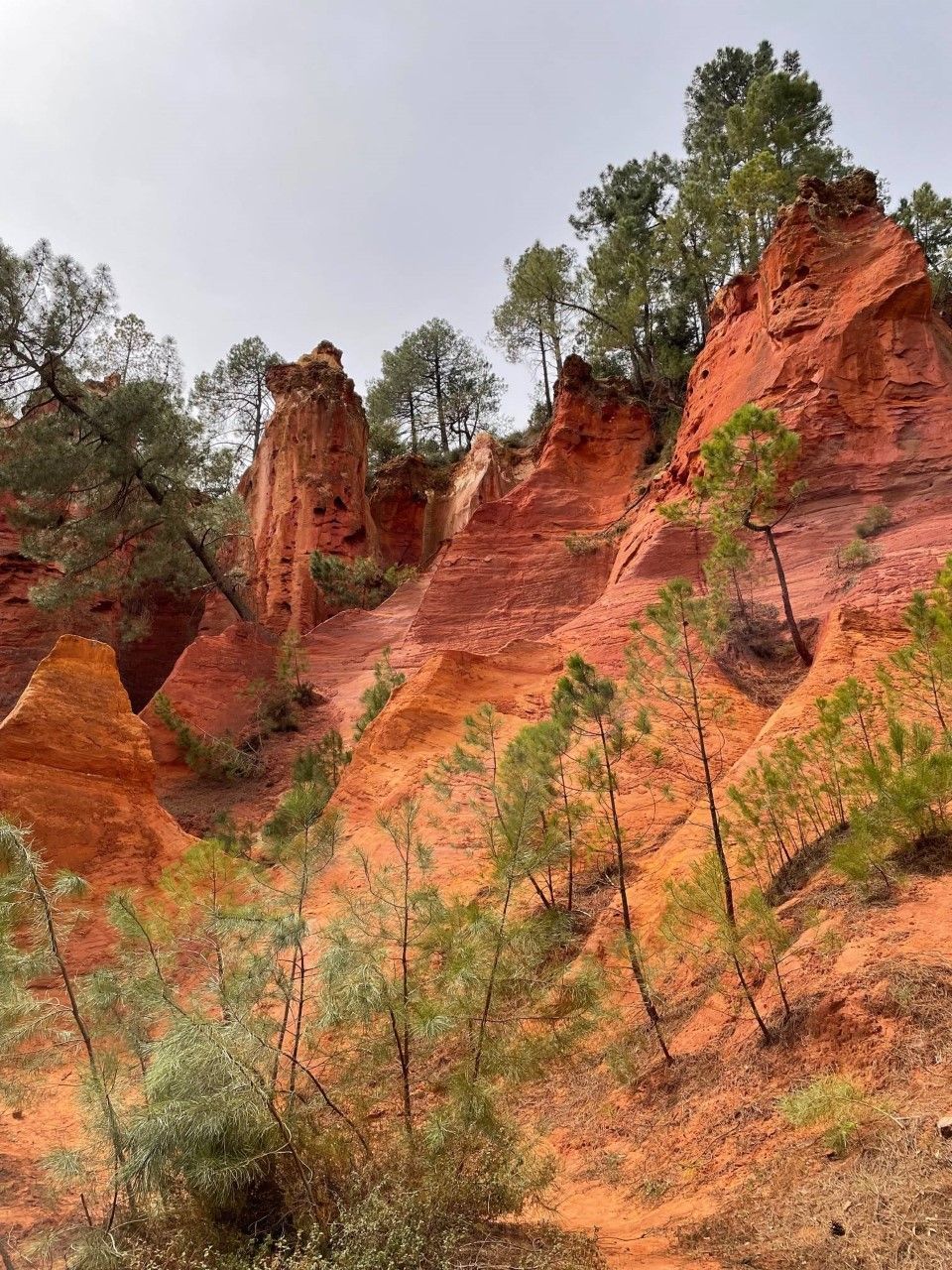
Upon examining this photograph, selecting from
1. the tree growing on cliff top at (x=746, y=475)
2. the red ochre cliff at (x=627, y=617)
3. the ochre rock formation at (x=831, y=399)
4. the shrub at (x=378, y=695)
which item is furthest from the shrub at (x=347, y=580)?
the tree growing on cliff top at (x=746, y=475)

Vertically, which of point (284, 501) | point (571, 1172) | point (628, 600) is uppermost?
point (284, 501)

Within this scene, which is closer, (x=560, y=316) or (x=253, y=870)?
(x=253, y=870)

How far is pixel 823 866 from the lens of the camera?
25.7ft

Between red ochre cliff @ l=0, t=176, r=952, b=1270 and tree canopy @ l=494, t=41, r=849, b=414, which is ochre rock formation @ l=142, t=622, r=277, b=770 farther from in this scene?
tree canopy @ l=494, t=41, r=849, b=414

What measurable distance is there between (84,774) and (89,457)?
34.0ft

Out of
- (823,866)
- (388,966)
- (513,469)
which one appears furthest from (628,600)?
(513,469)

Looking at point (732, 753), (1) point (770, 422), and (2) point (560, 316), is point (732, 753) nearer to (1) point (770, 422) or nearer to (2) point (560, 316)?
(1) point (770, 422)

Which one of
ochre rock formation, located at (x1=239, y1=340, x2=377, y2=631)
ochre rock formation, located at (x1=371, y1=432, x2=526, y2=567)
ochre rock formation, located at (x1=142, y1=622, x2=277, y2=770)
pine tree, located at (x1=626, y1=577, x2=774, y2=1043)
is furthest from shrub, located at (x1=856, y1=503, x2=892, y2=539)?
ochre rock formation, located at (x1=371, y1=432, x2=526, y2=567)

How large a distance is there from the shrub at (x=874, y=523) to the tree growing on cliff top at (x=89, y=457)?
1493cm

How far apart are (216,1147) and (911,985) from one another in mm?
4453

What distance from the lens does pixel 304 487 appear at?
28344mm

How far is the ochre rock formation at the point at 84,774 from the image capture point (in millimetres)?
12008

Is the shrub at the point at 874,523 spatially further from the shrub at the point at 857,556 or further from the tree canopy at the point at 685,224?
the tree canopy at the point at 685,224

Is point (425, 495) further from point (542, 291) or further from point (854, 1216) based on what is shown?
point (854, 1216)
